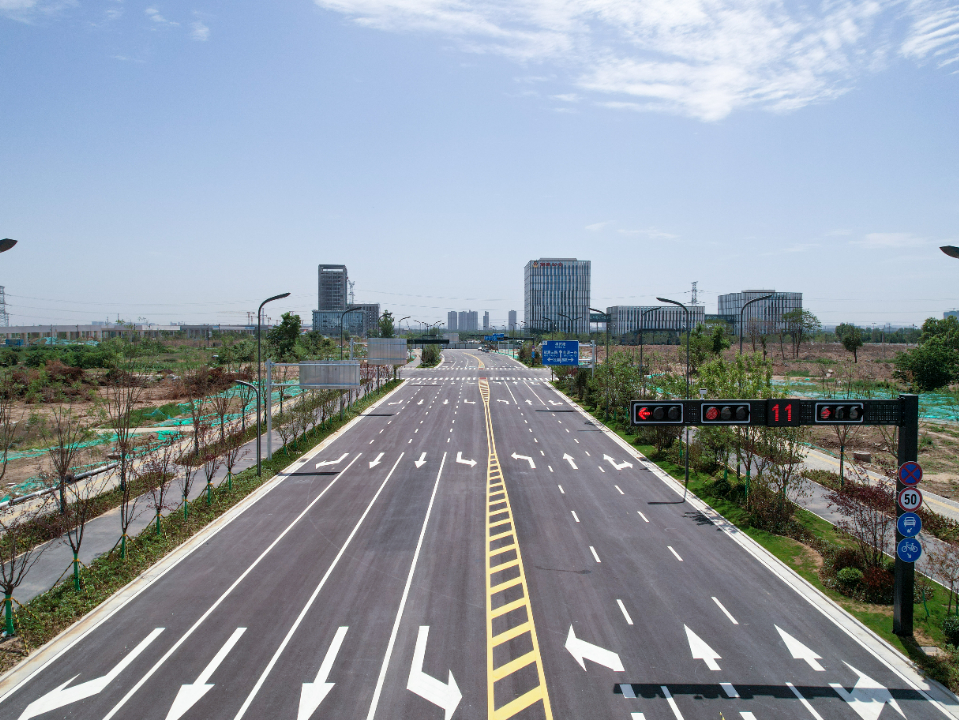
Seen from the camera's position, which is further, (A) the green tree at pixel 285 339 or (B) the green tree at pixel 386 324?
(B) the green tree at pixel 386 324

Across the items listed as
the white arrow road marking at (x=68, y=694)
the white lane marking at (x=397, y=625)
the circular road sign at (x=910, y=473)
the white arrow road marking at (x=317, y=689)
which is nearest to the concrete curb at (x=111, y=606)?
the white arrow road marking at (x=68, y=694)

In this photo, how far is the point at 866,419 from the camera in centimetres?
1777

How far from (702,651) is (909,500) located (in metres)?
7.82

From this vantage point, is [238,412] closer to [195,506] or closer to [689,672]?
[195,506]

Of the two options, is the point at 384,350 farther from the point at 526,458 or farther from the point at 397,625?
the point at 397,625

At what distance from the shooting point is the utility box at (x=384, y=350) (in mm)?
57188

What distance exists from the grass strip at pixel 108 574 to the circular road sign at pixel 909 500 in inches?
1016

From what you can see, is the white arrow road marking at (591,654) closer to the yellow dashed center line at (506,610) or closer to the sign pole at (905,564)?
the yellow dashed center line at (506,610)

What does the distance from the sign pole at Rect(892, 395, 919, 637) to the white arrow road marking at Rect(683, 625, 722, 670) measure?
6.02 m

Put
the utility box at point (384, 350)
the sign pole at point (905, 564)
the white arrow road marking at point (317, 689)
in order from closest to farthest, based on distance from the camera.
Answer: the white arrow road marking at point (317, 689) < the sign pole at point (905, 564) < the utility box at point (384, 350)

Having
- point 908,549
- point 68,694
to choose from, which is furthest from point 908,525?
point 68,694

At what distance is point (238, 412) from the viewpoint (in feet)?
183

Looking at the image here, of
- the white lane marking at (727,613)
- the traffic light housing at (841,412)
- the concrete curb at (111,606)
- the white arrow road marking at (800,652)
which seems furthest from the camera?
the traffic light housing at (841,412)

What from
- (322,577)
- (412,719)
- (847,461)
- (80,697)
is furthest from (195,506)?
(847,461)
